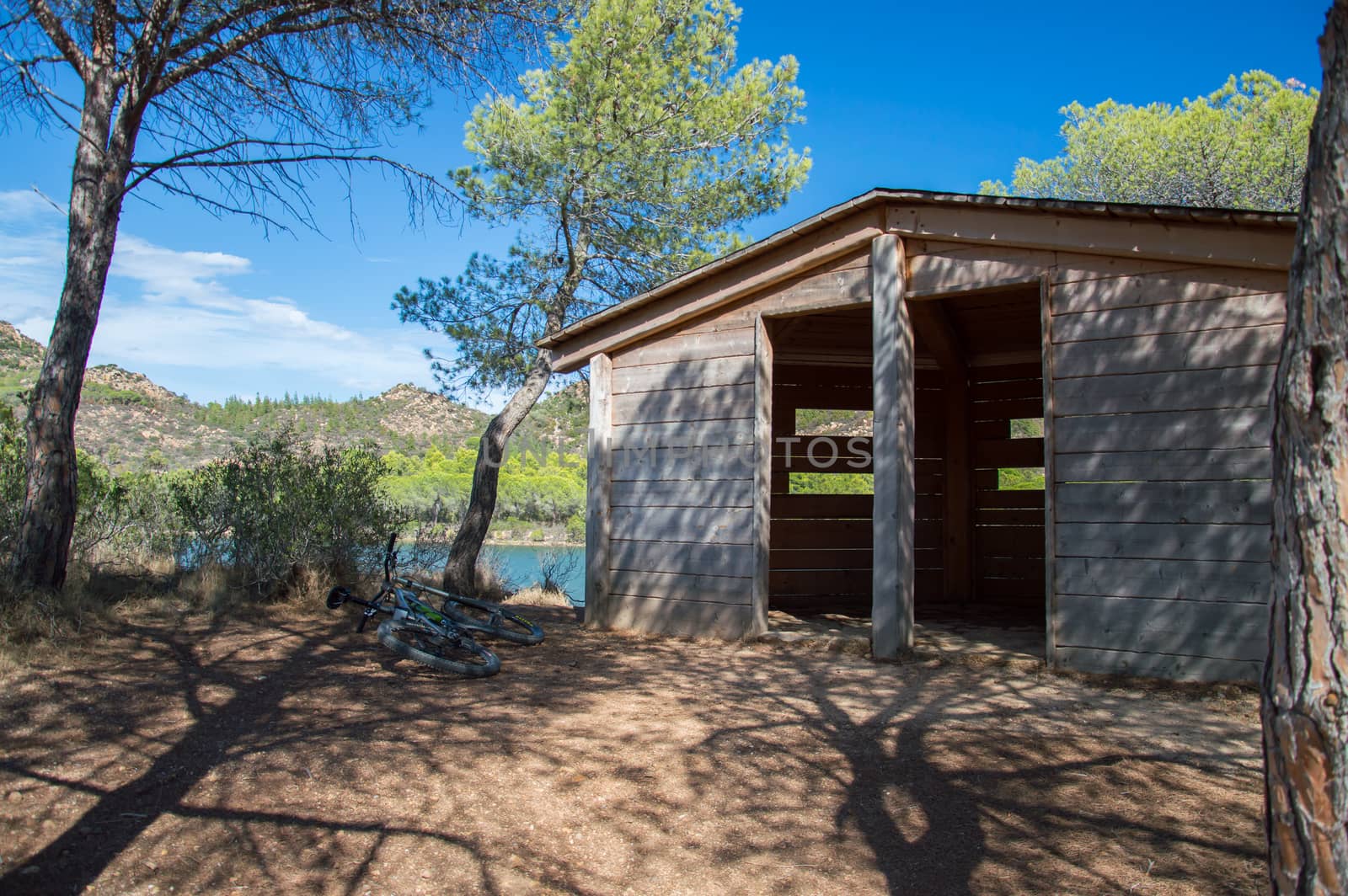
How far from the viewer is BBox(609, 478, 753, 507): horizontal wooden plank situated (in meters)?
6.51

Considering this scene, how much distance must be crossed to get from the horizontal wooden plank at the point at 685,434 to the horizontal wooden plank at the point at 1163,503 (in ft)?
7.32

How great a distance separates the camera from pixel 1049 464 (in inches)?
209

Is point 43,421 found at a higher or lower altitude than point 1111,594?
higher

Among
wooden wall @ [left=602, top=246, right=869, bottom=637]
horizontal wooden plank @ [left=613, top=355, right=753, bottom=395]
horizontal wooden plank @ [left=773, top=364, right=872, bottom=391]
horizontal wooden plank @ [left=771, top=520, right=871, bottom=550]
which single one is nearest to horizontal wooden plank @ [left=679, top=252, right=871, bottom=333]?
wooden wall @ [left=602, top=246, right=869, bottom=637]

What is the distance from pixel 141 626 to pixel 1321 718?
6395 mm

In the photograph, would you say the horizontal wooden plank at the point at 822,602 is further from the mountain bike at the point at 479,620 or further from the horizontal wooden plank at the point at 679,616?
the mountain bike at the point at 479,620

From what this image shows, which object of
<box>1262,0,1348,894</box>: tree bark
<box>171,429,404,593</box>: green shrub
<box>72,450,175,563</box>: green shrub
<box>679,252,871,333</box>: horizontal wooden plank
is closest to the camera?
<box>1262,0,1348,894</box>: tree bark

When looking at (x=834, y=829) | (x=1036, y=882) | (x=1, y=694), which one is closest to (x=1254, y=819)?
(x=1036, y=882)

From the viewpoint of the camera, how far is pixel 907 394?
584 centimetres

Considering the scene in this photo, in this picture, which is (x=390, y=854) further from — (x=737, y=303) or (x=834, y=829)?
(x=737, y=303)

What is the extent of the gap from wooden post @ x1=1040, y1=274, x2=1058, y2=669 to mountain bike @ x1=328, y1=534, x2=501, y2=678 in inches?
128

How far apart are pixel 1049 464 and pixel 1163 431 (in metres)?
0.64

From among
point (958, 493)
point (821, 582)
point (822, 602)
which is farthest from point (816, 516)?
point (958, 493)

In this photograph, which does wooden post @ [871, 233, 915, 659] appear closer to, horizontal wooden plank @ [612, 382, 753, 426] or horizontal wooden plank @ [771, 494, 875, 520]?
horizontal wooden plank @ [612, 382, 753, 426]
